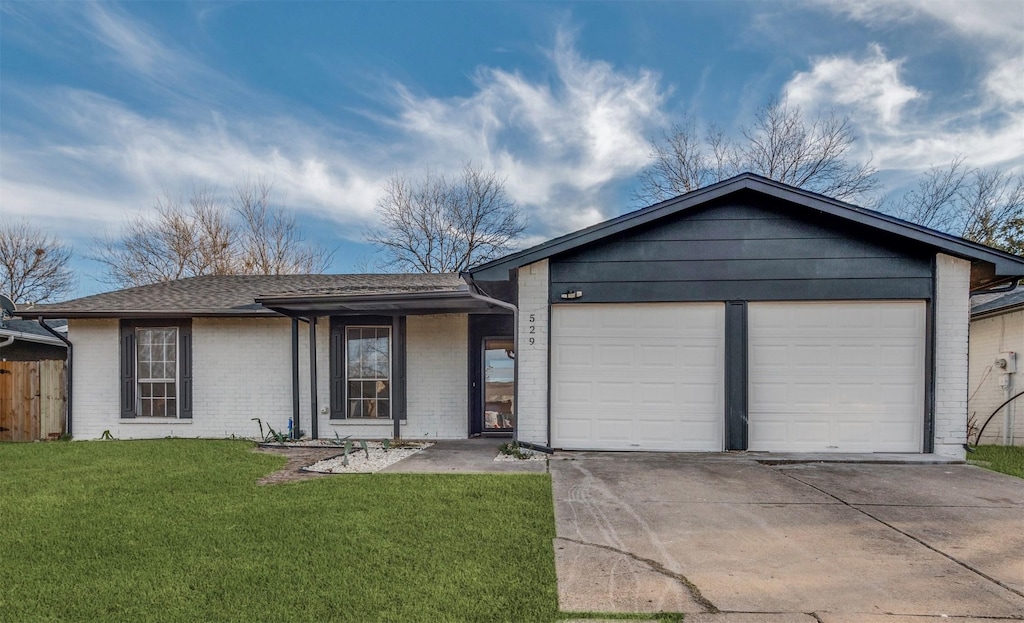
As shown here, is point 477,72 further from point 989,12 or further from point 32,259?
point 32,259

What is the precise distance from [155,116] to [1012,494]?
19.3 m

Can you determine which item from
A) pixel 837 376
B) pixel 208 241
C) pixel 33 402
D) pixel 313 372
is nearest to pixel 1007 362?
pixel 837 376

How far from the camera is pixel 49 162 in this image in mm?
15344

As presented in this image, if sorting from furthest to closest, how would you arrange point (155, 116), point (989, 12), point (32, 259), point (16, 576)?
point (32, 259) < point (155, 116) < point (989, 12) < point (16, 576)

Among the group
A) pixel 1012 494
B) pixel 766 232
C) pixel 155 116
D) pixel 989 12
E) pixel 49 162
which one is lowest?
→ pixel 1012 494

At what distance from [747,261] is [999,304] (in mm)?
5839

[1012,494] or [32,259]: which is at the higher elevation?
[32,259]

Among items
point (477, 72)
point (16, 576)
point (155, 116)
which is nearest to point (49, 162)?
point (155, 116)

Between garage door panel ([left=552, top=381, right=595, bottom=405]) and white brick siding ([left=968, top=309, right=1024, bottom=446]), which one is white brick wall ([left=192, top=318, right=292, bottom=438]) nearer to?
garage door panel ([left=552, top=381, right=595, bottom=405])

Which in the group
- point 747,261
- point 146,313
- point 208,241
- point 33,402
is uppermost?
point 208,241

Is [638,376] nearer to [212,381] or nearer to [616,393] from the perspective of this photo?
[616,393]

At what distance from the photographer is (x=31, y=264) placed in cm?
2295

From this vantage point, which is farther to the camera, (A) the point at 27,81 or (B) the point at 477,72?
(B) the point at 477,72

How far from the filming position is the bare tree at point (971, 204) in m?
17.2
